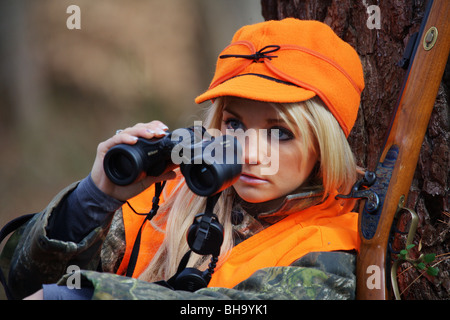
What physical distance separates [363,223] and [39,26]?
4.04 metres

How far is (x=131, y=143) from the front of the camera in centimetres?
156

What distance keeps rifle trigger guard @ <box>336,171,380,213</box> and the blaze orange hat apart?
19 centimetres

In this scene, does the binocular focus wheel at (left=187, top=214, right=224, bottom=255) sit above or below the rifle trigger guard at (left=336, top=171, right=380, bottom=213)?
below

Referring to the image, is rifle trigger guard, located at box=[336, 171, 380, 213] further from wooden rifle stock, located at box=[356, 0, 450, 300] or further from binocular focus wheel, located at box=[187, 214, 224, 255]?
binocular focus wheel, located at box=[187, 214, 224, 255]

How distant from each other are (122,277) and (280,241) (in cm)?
58

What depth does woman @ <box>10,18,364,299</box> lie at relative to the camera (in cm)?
161

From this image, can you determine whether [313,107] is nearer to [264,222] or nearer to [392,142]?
[392,142]

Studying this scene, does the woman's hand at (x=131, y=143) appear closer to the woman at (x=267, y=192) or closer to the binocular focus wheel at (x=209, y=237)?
the woman at (x=267, y=192)

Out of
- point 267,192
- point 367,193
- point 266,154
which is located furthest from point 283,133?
point 367,193

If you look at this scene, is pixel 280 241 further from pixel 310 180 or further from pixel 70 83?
pixel 70 83

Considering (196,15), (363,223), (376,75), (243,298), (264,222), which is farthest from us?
(196,15)

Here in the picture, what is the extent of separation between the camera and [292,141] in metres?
1.73

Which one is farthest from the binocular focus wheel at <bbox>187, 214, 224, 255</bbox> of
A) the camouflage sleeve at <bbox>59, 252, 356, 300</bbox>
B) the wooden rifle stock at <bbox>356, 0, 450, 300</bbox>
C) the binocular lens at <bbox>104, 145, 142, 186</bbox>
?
the wooden rifle stock at <bbox>356, 0, 450, 300</bbox>
